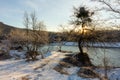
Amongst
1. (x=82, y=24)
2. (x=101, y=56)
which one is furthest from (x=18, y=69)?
(x=101, y=56)

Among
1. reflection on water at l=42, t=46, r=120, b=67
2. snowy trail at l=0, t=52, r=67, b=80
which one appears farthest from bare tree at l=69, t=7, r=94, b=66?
snowy trail at l=0, t=52, r=67, b=80

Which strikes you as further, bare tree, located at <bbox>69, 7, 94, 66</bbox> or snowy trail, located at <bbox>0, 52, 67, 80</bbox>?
bare tree, located at <bbox>69, 7, 94, 66</bbox>

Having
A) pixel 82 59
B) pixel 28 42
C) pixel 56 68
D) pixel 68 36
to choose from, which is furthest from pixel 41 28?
pixel 56 68

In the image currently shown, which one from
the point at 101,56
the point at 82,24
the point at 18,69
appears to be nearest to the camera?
the point at 18,69

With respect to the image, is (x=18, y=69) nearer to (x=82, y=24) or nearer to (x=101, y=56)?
(x=82, y=24)

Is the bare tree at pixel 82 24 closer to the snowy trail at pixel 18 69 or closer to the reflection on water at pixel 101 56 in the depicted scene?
the reflection on water at pixel 101 56

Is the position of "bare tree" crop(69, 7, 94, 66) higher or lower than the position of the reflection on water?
higher

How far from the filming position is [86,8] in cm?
2408

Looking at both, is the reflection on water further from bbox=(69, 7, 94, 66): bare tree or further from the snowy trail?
the snowy trail

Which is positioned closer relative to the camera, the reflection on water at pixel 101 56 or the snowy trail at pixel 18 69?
the snowy trail at pixel 18 69

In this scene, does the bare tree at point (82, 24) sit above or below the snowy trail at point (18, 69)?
above

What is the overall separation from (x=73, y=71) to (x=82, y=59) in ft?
23.0

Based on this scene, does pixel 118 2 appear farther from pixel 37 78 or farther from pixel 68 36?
pixel 68 36

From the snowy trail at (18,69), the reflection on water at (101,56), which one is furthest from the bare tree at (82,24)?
the snowy trail at (18,69)
